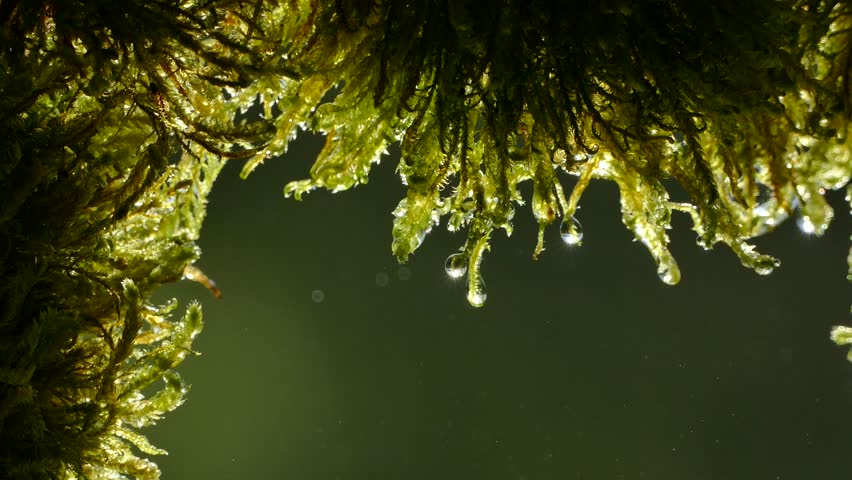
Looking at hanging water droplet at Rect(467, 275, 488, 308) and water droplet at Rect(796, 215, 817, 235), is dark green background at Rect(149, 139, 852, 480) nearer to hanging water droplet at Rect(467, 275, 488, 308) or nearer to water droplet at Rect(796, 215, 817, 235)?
hanging water droplet at Rect(467, 275, 488, 308)

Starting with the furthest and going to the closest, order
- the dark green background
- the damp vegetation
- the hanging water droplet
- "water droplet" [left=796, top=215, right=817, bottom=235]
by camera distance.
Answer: the dark green background, the hanging water droplet, "water droplet" [left=796, top=215, right=817, bottom=235], the damp vegetation

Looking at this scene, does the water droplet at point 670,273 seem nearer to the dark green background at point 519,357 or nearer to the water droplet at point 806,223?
the water droplet at point 806,223

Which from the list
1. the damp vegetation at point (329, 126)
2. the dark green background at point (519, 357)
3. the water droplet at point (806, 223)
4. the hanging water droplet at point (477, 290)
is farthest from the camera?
the dark green background at point (519, 357)

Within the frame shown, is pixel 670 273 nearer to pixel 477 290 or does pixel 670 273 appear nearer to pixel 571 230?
pixel 571 230

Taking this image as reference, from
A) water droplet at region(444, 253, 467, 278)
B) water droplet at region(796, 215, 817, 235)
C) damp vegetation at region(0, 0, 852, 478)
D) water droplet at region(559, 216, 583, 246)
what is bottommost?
water droplet at region(796, 215, 817, 235)

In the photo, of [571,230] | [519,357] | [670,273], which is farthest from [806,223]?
Answer: [519,357]

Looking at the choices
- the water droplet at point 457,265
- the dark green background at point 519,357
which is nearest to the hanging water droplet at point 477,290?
the water droplet at point 457,265

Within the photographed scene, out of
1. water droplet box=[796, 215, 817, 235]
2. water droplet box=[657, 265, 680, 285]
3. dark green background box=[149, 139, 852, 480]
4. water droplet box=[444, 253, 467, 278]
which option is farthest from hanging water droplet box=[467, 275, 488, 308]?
dark green background box=[149, 139, 852, 480]
